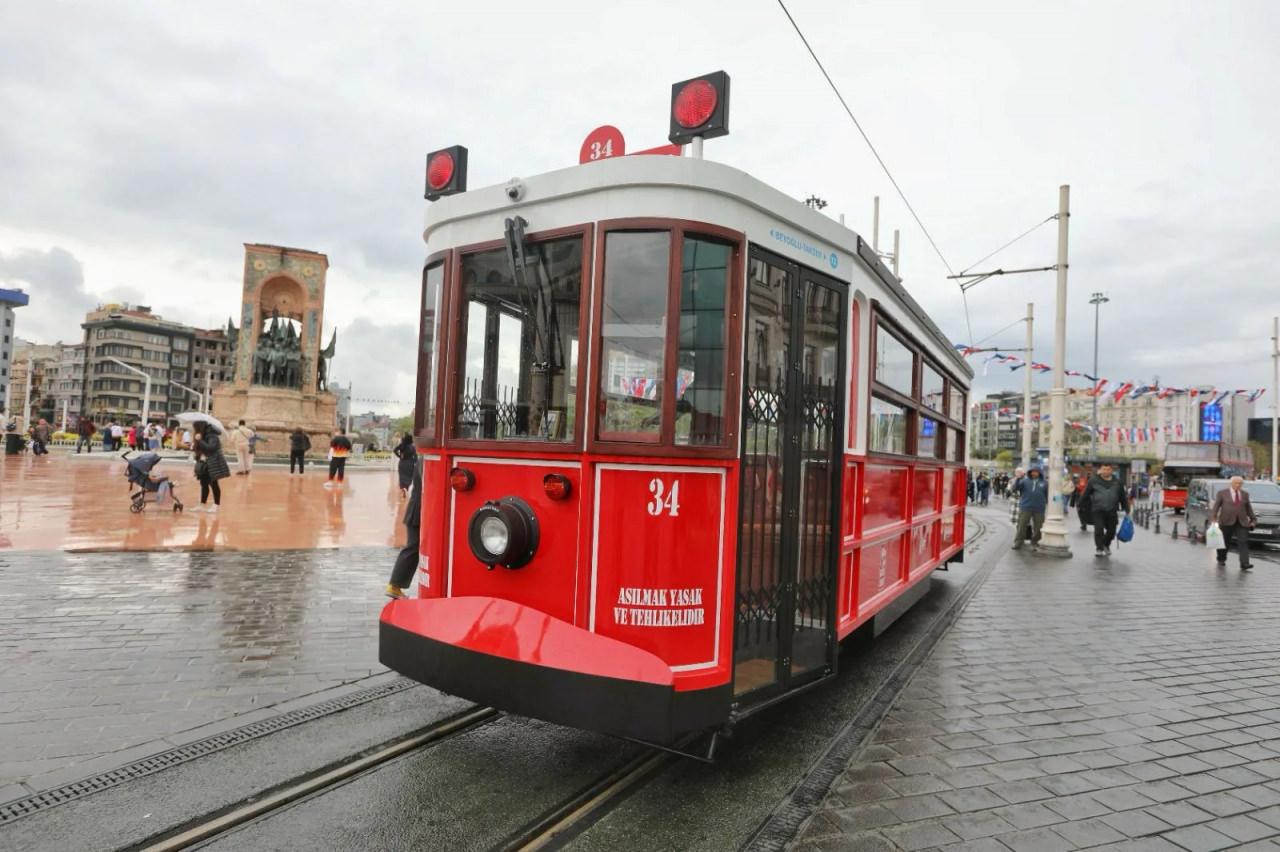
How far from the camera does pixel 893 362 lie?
558cm

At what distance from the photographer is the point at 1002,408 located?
13638 cm

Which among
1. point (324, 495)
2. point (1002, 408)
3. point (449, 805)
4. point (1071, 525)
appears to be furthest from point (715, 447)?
point (1002, 408)

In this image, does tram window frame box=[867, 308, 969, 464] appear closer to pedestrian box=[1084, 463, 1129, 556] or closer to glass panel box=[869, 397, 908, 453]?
glass panel box=[869, 397, 908, 453]

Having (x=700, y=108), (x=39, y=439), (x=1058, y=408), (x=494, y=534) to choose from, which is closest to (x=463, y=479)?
(x=494, y=534)

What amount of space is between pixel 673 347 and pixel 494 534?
1.20 metres

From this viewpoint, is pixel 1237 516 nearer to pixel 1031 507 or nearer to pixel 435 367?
pixel 1031 507

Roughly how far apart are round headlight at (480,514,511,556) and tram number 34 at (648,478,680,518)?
688 millimetres

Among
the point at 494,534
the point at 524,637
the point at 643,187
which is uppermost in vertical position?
the point at 643,187

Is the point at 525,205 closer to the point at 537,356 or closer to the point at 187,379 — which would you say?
the point at 537,356

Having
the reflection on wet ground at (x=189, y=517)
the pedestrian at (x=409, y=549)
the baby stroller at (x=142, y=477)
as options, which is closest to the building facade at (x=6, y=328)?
the reflection on wet ground at (x=189, y=517)

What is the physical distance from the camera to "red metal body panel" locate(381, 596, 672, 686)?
3238 mm

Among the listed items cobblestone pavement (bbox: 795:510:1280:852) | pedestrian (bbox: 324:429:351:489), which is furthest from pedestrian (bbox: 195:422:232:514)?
cobblestone pavement (bbox: 795:510:1280:852)

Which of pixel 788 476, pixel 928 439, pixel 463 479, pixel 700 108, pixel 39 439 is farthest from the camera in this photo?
pixel 39 439

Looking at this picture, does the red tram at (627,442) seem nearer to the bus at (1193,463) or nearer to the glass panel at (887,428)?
the glass panel at (887,428)
